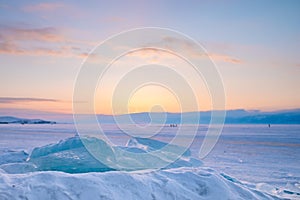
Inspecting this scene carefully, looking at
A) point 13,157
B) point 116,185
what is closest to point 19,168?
point 116,185

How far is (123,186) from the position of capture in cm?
823

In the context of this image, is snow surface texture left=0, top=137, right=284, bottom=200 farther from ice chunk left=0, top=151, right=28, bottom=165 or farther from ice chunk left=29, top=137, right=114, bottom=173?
ice chunk left=0, top=151, right=28, bottom=165

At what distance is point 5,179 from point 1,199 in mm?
796

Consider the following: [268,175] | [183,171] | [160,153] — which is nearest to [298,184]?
[268,175]

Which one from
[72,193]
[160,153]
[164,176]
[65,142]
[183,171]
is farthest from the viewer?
[160,153]

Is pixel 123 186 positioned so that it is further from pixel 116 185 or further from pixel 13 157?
pixel 13 157

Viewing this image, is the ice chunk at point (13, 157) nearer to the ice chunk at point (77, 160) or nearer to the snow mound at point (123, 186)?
the ice chunk at point (77, 160)

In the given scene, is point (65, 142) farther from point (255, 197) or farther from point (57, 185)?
point (255, 197)

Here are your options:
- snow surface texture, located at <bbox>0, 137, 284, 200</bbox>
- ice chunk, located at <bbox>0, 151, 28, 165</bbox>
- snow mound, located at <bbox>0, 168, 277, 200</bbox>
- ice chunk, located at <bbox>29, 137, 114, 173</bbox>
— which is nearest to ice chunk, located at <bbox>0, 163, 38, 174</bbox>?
snow surface texture, located at <bbox>0, 137, 284, 200</bbox>

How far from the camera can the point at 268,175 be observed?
17.9 m

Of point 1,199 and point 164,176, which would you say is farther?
point 164,176

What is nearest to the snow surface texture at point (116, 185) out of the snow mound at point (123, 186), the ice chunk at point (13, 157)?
the snow mound at point (123, 186)

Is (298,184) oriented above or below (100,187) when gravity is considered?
below

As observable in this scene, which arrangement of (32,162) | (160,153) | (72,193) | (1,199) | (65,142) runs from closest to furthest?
(1,199), (72,193), (32,162), (65,142), (160,153)
